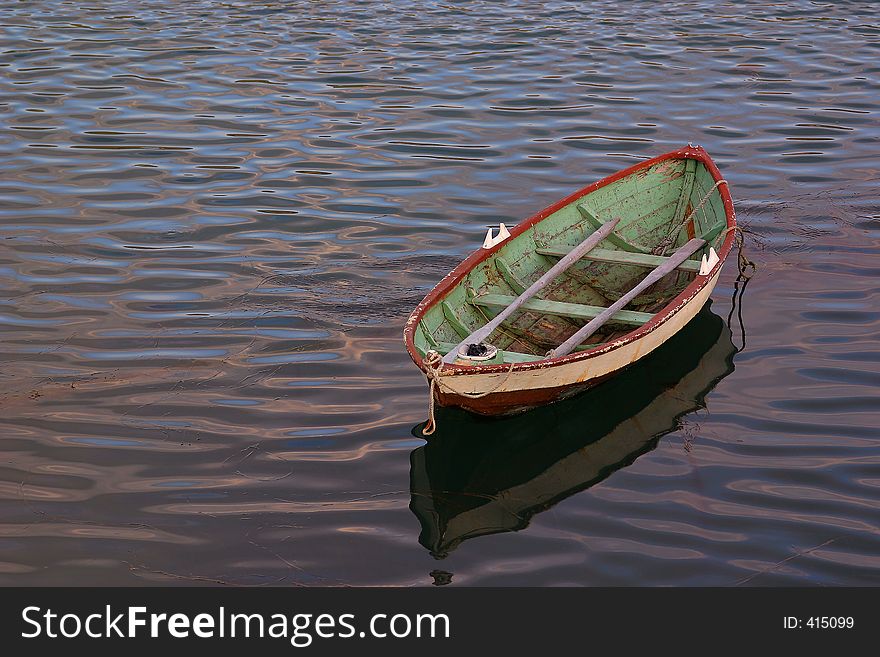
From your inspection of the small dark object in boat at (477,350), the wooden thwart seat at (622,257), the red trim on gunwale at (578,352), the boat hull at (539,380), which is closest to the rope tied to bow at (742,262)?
the red trim on gunwale at (578,352)

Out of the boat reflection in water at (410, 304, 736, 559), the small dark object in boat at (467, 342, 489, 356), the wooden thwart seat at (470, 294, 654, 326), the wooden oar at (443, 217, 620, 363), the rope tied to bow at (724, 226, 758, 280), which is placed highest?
the small dark object in boat at (467, 342, 489, 356)

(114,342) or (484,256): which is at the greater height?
(484,256)

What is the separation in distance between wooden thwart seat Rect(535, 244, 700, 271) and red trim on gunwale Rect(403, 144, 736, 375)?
0.32 m

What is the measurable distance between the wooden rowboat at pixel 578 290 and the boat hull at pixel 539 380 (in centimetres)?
1

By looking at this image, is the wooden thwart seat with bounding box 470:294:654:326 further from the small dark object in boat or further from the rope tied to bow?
the rope tied to bow

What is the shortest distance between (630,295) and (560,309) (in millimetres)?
689

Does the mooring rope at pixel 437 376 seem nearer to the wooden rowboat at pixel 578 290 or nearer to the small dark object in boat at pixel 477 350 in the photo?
the wooden rowboat at pixel 578 290

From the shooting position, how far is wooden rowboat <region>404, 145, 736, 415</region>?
815 centimetres

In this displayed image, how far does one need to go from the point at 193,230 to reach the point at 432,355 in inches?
221

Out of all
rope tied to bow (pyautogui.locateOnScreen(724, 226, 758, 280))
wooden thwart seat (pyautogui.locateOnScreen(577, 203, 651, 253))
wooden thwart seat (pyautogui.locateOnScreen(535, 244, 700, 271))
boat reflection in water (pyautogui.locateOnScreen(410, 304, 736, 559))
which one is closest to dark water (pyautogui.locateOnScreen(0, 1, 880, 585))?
boat reflection in water (pyautogui.locateOnScreen(410, 304, 736, 559))

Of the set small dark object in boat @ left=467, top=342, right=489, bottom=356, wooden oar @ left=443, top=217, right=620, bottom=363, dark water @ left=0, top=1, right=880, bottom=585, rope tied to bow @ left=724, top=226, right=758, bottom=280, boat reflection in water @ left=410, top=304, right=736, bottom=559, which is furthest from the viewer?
rope tied to bow @ left=724, top=226, right=758, bottom=280
